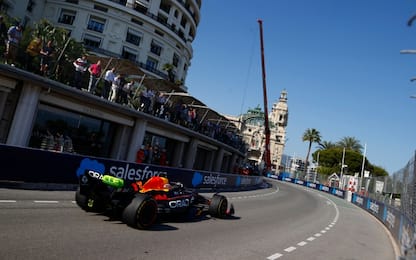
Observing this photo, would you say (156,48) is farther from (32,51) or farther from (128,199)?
(128,199)

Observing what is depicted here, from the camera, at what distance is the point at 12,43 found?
13.2 metres

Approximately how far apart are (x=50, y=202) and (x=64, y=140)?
10.4 m

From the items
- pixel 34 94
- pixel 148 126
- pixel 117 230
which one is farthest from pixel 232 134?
pixel 117 230

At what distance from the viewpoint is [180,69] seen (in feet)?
202

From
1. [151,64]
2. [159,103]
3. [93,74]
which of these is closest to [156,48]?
[151,64]

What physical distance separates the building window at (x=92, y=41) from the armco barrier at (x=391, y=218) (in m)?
38.8

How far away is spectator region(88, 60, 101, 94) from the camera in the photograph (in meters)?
16.8

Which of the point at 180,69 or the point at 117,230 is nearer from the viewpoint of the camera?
the point at 117,230

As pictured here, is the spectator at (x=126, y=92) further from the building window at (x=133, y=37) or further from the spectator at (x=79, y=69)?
the building window at (x=133, y=37)

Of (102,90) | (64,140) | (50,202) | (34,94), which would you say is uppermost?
(102,90)

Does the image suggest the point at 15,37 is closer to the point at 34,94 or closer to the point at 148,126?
the point at 34,94

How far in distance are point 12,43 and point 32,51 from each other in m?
0.91

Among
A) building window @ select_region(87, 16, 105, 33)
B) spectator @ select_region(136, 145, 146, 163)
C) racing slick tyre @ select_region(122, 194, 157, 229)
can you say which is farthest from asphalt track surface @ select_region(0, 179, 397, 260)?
building window @ select_region(87, 16, 105, 33)

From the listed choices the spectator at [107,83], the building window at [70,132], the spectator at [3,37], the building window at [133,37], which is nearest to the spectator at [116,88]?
the spectator at [107,83]
